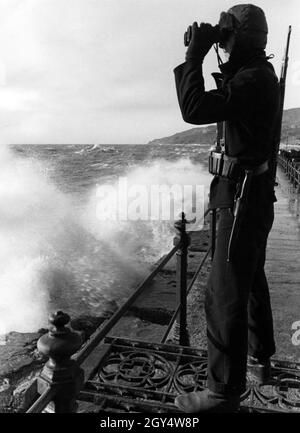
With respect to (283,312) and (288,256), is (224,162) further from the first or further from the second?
(288,256)


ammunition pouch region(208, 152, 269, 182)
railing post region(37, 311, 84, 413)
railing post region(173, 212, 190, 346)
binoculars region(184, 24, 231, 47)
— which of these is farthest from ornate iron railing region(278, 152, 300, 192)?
railing post region(37, 311, 84, 413)

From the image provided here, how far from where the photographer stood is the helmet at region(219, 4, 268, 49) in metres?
2.40

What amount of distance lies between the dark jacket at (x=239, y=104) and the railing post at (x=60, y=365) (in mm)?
1177

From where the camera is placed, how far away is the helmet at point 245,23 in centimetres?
240

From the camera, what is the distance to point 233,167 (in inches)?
98.8

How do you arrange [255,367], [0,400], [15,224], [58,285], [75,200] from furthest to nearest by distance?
[75,200] → [15,224] → [58,285] → [0,400] → [255,367]

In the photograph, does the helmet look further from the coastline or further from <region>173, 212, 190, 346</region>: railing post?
the coastline

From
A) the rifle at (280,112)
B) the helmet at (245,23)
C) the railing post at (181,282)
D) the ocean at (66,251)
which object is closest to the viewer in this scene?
the helmet at (245,23)

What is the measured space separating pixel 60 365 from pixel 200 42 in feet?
6.06

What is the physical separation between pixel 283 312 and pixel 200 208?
48.9 ft

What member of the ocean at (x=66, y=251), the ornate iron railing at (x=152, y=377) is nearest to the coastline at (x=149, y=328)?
the ornate iron railing at (x=152, y=377)

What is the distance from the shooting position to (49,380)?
2.03 metres

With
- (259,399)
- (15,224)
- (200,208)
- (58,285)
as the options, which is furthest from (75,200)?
(259,399)

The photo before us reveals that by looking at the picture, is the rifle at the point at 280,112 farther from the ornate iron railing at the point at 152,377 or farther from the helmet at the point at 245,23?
the ornate iron railing at the point at 152,377
